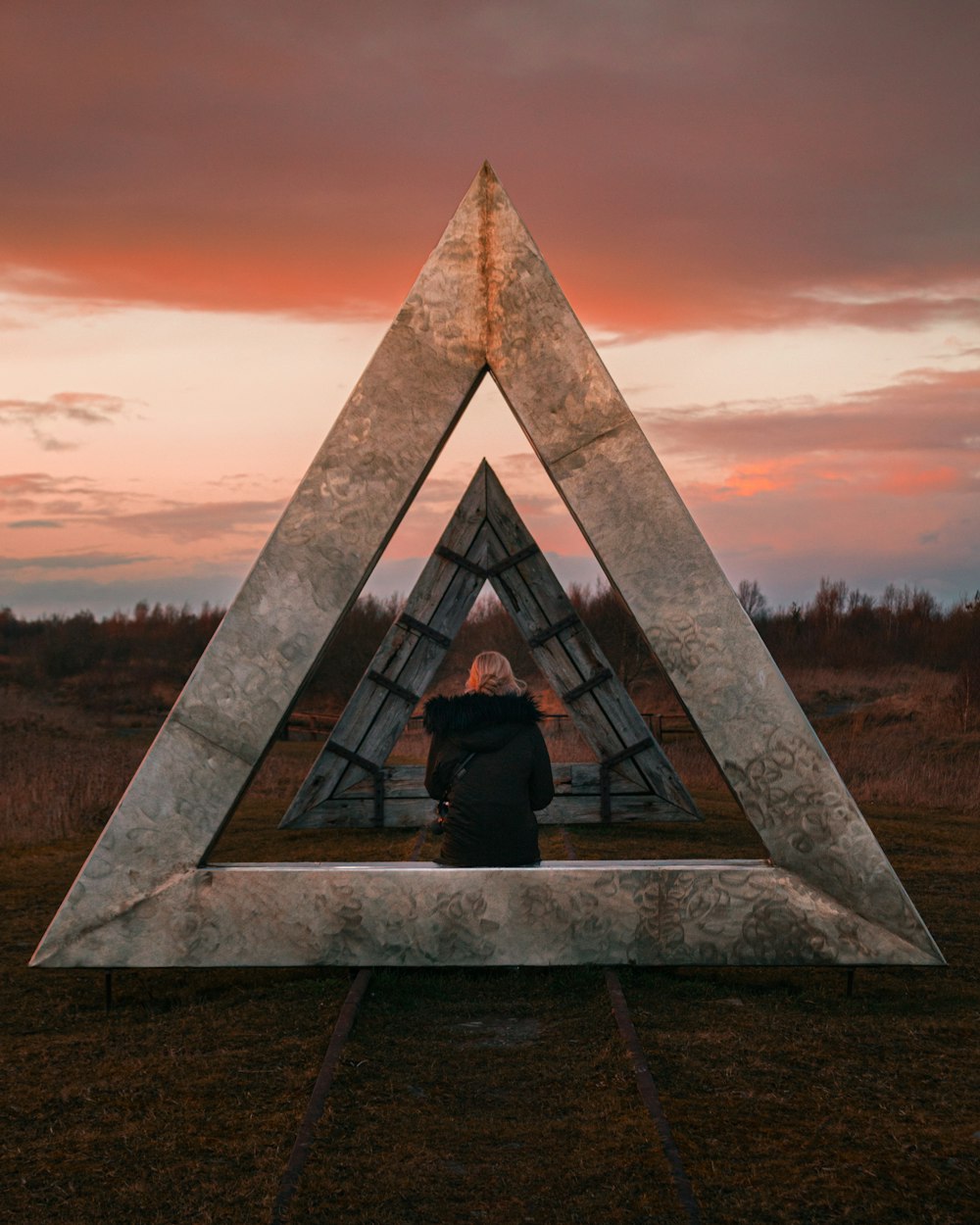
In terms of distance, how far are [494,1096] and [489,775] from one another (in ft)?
6.60

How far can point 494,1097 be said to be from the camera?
4.99 m

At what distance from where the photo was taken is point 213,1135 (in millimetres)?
4551

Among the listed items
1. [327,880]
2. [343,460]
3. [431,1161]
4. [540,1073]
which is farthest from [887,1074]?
[343,460]

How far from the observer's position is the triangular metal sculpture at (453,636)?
11234 millimetres

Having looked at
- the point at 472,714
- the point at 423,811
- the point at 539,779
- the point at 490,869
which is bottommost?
the point at 423,811

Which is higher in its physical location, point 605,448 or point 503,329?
point 503,329

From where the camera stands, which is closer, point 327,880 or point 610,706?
point 327,880

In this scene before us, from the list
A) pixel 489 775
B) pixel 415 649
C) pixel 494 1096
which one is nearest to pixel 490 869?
pixel 489 775

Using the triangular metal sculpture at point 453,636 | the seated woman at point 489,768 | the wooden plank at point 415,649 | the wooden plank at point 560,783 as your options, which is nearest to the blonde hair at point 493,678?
the seated woman at point 489,768

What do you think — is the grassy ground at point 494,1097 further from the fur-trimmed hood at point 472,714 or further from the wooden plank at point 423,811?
the wooden plank at point 423,811

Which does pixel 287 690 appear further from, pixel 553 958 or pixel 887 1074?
pixel 887 1074

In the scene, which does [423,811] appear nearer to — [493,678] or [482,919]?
[493,678]

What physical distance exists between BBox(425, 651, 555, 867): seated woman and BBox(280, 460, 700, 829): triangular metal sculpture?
4.29 meters

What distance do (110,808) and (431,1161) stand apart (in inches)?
436
